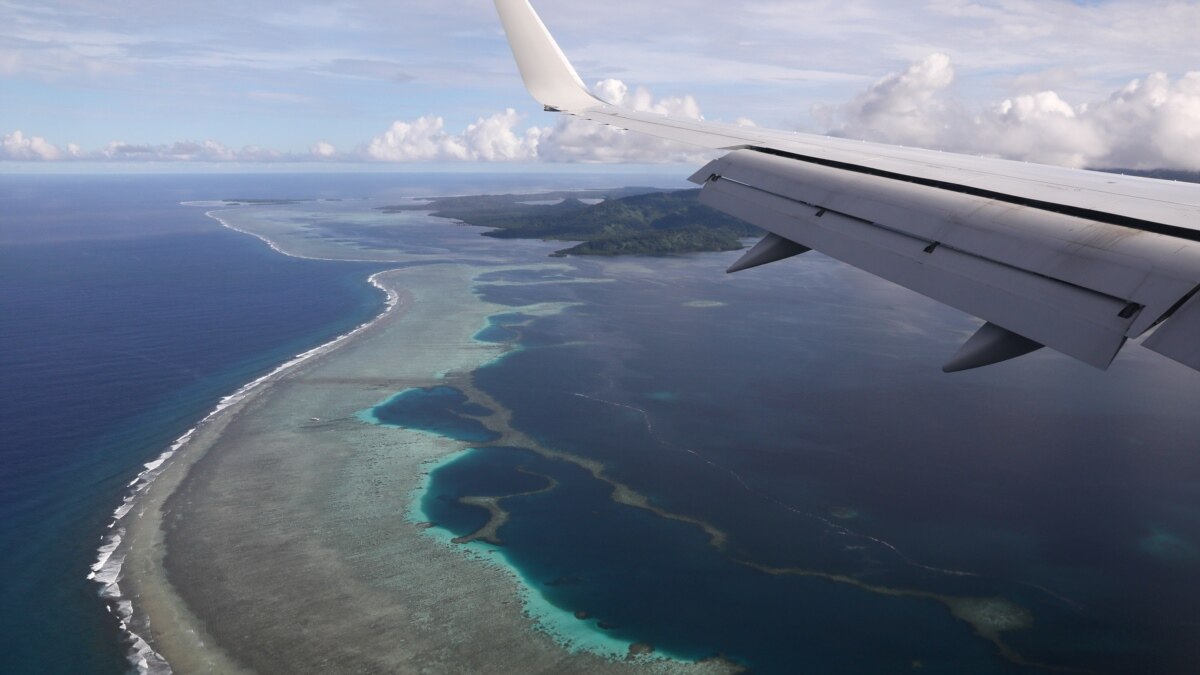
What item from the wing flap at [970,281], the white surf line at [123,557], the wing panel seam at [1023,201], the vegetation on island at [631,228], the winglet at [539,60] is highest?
the winglet at [539,60]

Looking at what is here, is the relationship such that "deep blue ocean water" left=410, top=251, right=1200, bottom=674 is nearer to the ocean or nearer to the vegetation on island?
the ocean

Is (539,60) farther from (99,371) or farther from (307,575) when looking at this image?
(99,371)

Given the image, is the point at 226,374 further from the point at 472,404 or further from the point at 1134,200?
the point at 1134,200

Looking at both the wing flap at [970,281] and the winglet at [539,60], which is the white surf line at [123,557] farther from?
the wing flap at [970,281]

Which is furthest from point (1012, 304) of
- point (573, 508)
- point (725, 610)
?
point (573, 508)

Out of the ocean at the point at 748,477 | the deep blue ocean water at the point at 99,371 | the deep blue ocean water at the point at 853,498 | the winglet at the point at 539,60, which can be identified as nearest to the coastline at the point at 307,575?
the ocean at the point at 748,477

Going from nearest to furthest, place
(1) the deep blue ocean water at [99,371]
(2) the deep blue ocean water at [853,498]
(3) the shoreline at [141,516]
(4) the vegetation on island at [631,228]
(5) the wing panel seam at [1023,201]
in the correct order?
1. (5) the wing panel seam at [1023,201]
2. (3) the shoreline at [141,516]
3. (2) the deep blue ocean water at [853,498]
4. (1) the deep blue ocean water at [99,371]
5. (4) the vegetation on island at [631,228]
